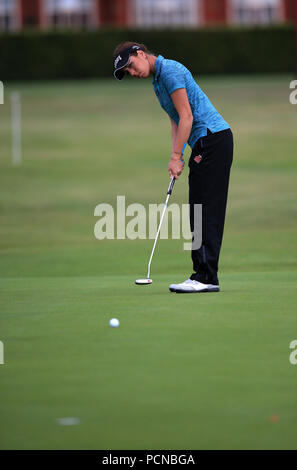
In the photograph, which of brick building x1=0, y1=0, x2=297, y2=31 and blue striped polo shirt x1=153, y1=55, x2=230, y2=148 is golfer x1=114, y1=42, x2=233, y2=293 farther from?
brick building x1=0, y1=0, x2=297, y2=31

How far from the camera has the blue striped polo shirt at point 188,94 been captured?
7.39 meters

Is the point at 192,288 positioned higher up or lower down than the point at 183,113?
lower down

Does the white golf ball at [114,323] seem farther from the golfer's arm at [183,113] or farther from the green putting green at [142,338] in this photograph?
the golfer's arm at [183,113]

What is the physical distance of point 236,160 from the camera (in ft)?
71.6

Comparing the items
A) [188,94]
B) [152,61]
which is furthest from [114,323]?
[152,61]

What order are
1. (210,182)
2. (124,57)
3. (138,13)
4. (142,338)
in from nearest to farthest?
1. (142,338)
2. (124,57)
3. (210,182)
4. (138,13)

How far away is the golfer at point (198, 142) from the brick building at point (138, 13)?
3659 cm

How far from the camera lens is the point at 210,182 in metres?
7.59

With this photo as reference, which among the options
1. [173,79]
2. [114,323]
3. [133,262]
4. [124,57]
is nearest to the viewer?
[114,323]

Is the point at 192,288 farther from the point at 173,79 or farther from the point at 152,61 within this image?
the point at 152,61

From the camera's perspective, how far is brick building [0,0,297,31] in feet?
142

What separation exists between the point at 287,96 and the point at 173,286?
23.1 metres

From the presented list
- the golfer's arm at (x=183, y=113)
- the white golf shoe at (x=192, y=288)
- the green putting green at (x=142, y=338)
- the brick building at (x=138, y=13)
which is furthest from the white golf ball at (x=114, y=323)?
the brick building at (x=138, y=13)

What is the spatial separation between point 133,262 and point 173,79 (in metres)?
4.50
